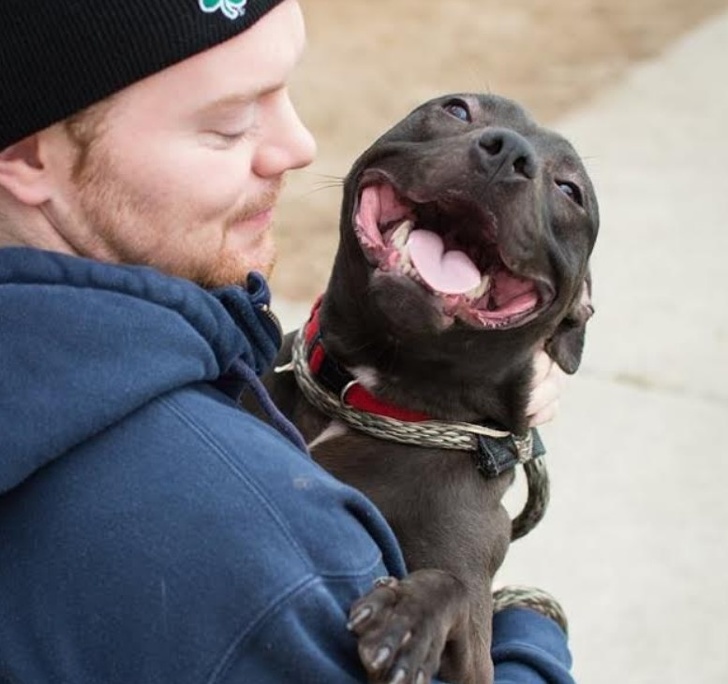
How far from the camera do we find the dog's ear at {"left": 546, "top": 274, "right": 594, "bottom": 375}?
2887mm

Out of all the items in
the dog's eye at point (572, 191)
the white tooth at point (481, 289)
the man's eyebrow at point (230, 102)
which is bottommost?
the dog's eye at point (572, 191)

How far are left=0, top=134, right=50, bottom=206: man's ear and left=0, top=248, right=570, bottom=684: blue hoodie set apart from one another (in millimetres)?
118

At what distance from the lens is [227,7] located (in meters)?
1.96

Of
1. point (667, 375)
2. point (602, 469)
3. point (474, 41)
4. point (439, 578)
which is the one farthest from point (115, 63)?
point (474, 41)

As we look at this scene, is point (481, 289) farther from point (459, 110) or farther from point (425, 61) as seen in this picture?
point (425, 61)

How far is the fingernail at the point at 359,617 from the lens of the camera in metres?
1.82

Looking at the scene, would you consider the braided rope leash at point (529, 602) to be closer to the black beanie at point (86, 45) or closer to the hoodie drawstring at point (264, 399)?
the hoodie drawstring at point (264, 399)

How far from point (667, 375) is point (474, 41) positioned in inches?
152

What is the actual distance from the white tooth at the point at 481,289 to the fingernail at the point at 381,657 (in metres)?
0.80

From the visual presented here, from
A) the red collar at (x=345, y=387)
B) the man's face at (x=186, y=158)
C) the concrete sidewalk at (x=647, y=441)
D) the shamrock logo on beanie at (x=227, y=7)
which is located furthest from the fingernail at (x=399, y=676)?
the concrete sidewalk at (x=647, y=441)

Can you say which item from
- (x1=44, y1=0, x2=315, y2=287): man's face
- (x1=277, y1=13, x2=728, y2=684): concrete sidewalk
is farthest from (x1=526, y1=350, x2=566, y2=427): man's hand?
(x1=277, y1=13, x2=728, y2=684): concrete sidewalk

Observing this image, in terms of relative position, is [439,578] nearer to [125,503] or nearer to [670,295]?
[125,503]

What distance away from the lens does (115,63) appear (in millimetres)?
1922

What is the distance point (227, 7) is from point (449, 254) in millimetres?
738
